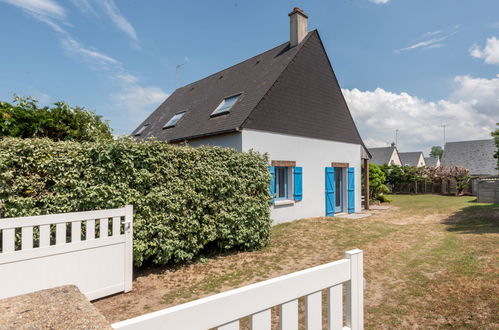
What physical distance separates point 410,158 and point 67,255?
2022 inches

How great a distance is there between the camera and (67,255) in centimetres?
365

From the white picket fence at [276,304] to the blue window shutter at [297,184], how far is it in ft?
28.8

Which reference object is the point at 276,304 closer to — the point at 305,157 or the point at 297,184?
the point at 297,184

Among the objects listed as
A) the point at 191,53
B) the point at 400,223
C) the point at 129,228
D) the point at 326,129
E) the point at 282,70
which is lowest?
the point at 400,223

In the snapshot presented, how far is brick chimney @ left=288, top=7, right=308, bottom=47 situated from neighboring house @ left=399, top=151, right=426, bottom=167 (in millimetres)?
40217

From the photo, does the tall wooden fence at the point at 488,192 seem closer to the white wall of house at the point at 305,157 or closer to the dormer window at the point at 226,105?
the white wall of house at the point at 305,157

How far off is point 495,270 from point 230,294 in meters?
6.22

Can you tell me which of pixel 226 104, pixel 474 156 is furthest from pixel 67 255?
pixel 474 156

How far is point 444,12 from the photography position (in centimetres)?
768

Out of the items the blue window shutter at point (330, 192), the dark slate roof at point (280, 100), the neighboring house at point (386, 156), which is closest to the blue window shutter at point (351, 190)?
the blue window shutter at point (330, 192)

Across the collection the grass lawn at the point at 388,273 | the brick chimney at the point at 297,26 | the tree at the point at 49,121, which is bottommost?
the grass lawn at the point at 388,273

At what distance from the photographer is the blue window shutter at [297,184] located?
10383 millimetres

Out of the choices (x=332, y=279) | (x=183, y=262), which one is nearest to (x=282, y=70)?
(x=183, y=262)

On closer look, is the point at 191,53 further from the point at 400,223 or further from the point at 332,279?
the point at 332,279
